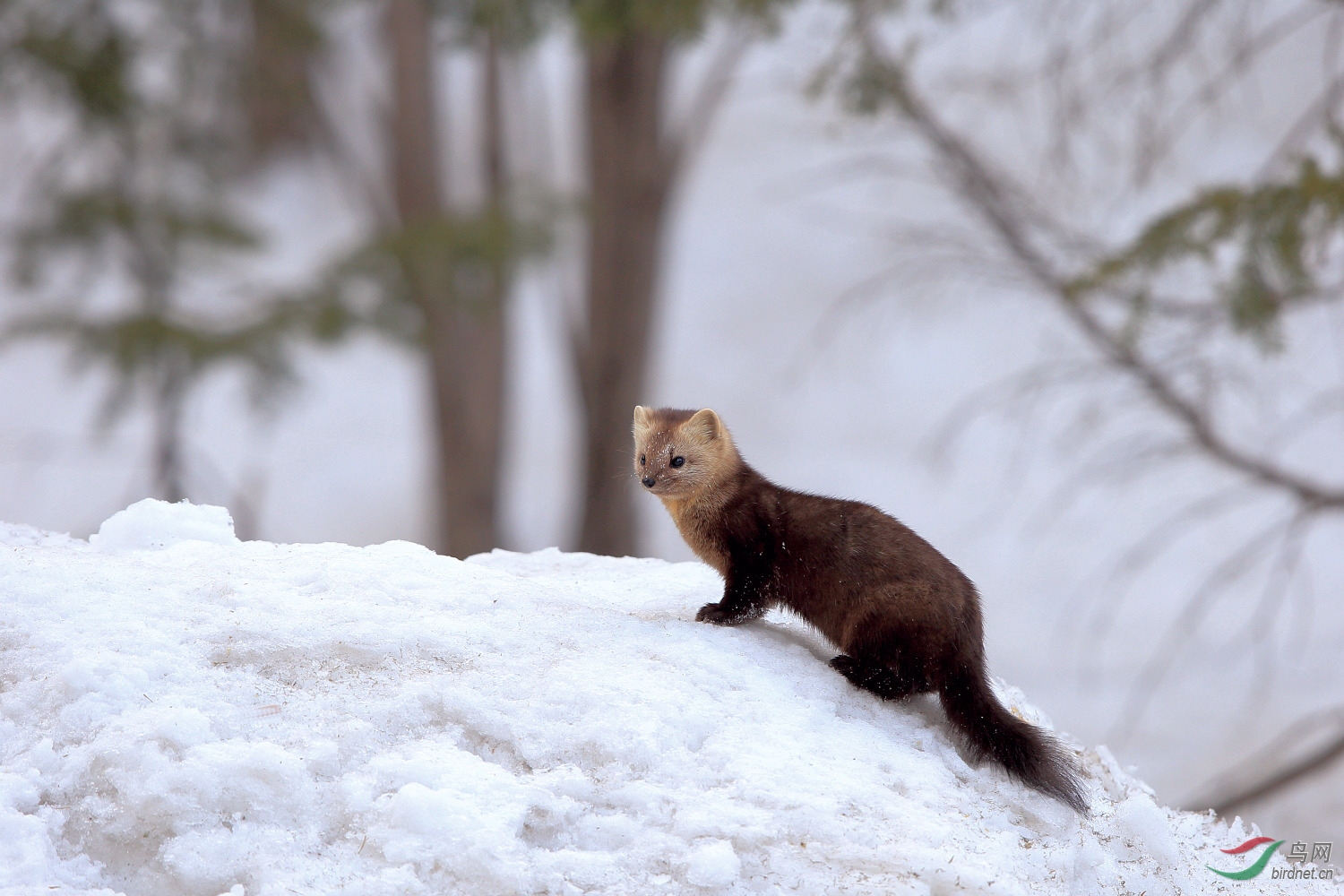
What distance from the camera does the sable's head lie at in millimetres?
3529

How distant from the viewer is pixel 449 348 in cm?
927

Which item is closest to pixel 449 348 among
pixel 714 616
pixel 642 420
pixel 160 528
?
pixel 160 528

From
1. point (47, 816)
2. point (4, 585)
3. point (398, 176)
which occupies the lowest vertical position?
point (47, 816)

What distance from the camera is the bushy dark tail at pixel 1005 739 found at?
9.53ft

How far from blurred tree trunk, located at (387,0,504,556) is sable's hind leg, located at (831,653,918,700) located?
5.95 meters

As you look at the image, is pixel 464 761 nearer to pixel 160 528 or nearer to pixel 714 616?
pixel 714 616

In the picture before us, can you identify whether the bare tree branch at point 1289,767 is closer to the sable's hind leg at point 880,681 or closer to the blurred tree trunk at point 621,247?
the sable's hind leg at point 880,681

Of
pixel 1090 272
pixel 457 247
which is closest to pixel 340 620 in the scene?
pixel 1090 272

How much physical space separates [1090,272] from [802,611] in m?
3.05

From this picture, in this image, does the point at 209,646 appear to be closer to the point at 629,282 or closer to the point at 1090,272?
the point at 1090,272

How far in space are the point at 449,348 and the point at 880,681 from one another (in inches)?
261

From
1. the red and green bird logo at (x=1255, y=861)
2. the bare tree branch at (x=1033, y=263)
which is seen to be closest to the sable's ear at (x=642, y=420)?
the red and green bird logo at (x=1255, y=861)

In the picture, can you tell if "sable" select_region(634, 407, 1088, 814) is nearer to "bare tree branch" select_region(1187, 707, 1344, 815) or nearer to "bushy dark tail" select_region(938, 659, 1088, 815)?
"bushy dark tail" select_region(938, 659, 1088, 815)

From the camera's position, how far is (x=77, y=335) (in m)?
8.34
